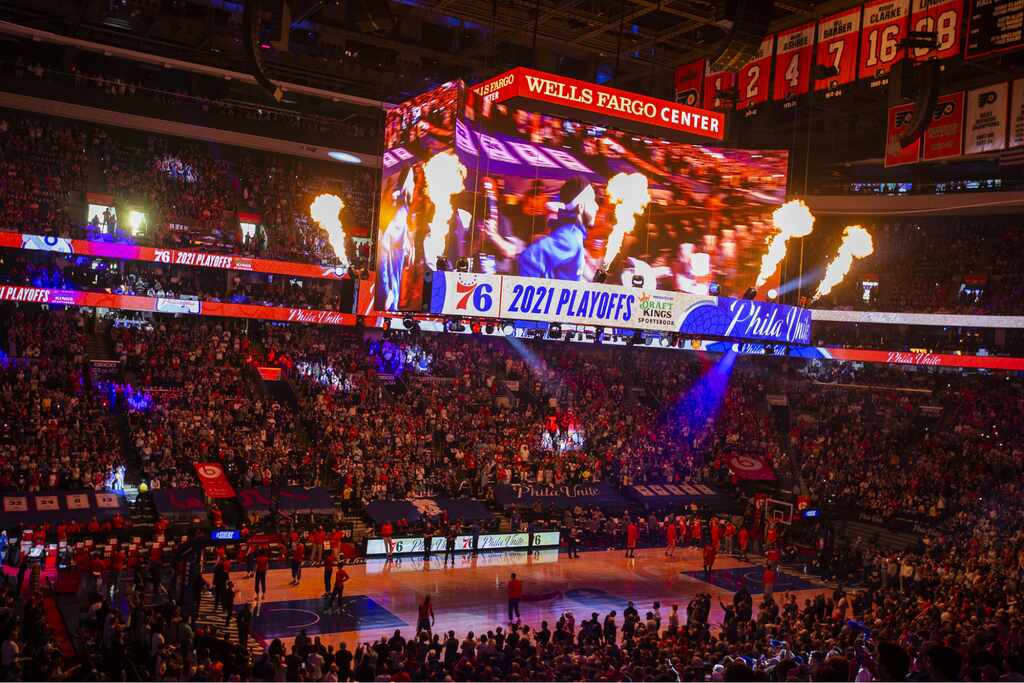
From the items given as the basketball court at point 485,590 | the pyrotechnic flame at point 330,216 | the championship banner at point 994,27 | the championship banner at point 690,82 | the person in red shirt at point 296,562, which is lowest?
the basketball court at point 485,590

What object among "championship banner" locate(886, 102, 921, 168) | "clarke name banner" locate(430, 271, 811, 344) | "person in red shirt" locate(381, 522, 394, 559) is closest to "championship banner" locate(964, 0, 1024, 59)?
"championship banner" locate(886, 102, 921, 168)

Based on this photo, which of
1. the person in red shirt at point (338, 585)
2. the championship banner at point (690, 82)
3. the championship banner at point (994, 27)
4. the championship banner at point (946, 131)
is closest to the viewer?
the championship banner at point (994, 27)

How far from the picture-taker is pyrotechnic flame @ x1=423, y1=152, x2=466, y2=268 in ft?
58.4

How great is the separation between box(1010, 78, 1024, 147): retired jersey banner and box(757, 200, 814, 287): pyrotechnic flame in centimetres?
419

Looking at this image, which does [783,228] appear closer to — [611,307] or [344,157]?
[611,307]

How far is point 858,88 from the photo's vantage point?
59.5ft

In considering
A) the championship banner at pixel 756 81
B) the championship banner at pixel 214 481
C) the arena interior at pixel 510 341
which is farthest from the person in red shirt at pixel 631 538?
the championship banner at pixel 756 81

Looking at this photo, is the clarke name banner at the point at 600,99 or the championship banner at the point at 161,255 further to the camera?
the championship banner at the point at 161,255

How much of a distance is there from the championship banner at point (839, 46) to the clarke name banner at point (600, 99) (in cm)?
229

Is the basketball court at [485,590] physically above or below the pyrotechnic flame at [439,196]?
below

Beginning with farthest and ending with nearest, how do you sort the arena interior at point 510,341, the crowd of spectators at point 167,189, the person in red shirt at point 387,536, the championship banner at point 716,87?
the crowd of spectators at point 167,189 < the person in red shirt at point 387,536 < the championship banner at point 716,87 < the arena interior at point 510,341

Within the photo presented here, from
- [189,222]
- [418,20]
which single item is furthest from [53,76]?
[418,20]

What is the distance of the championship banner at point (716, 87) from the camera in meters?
21.0

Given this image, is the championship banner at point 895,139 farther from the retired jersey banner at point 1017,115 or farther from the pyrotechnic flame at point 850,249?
the retired jersey banner at point 1017,115
